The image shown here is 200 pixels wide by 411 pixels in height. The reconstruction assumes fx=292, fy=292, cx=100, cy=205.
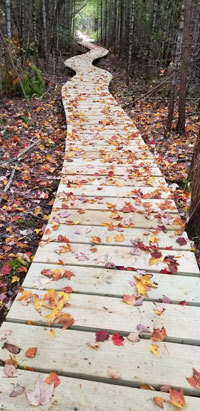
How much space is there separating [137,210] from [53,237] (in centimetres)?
97

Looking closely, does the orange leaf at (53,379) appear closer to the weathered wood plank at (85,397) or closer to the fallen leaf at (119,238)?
the weathered wood plank at (85,397)

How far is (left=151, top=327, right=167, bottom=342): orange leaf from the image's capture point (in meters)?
1.79

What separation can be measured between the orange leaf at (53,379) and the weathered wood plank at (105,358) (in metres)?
0.04

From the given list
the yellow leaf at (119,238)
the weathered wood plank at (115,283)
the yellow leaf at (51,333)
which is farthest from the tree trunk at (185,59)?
the yellow leaf at (51,333)

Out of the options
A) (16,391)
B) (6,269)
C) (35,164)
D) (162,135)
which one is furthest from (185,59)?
(16,391)

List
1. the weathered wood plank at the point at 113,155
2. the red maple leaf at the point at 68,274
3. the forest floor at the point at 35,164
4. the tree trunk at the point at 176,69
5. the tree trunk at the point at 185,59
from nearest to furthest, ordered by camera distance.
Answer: the red maple leaf at the point at 68,274, the forest floor at the point at 35,164, the weathered wood plank at the point at 113,155, the tree trunk at the point at 185,59, the tree trunk at the point at 176,69

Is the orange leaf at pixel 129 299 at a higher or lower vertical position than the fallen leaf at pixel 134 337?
higher

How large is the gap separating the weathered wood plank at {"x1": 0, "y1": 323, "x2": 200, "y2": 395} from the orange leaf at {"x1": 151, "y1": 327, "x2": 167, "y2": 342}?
1.4 inches

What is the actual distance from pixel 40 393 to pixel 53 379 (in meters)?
0.09

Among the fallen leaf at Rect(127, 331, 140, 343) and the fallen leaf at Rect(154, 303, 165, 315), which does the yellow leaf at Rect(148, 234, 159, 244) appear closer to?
the fallen leaf at Rect(154, 303, 165, 315)

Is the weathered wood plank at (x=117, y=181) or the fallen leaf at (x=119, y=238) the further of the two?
the weathered wood plank at (x=117, y=181)

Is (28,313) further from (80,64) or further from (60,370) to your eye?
(80,64)

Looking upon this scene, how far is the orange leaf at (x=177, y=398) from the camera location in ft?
4.82

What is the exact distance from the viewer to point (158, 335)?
180 cm
